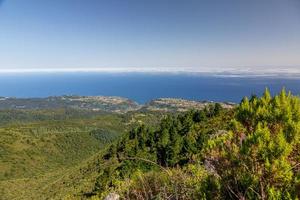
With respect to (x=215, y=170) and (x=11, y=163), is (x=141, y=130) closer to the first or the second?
(x=215, y=170)

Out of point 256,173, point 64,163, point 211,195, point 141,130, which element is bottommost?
point 64,163

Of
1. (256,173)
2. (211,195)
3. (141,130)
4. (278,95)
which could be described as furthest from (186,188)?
(141,130)

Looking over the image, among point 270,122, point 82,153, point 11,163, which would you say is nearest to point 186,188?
point 270,122

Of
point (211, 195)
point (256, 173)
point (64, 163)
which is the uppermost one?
point (256, 173)

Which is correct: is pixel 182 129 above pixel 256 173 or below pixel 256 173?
below

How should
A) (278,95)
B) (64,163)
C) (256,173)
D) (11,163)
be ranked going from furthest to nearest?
(64,163), (11,163), (278,95), (256,173)

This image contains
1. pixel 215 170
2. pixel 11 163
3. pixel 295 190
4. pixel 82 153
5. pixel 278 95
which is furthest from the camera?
pixel 82 153

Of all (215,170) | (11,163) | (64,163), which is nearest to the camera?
(215,170)

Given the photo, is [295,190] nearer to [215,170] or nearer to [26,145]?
[215,170]

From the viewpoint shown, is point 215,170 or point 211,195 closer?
point 211,195
